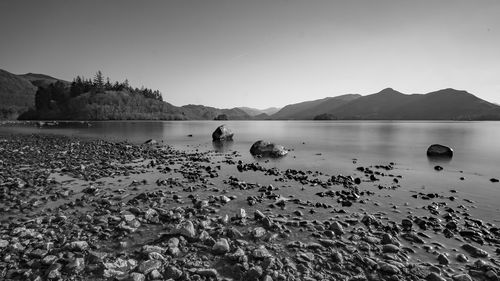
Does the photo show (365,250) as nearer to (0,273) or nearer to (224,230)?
(224,230)

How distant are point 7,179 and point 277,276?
18933 mm

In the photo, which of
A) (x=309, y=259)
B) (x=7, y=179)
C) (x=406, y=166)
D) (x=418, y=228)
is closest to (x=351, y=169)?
(x=406, y=166)

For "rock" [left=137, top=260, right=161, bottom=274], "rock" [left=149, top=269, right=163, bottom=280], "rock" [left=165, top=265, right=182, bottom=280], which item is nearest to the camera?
"rock" [left=149, top=269, right=163, bottom=280]

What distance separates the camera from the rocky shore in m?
6.72

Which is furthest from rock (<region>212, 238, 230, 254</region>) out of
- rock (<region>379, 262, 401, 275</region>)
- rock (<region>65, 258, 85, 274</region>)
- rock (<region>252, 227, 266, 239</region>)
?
rock (<region>379, 262, 401, 275</region>)

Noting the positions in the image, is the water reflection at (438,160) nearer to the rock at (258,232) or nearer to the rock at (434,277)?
the rock at (434,277)

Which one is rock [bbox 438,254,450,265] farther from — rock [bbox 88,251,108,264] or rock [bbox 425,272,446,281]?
rock [bbox 88,251,108,264]

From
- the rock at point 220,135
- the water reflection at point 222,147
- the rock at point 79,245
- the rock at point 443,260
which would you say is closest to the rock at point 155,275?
the rock at point 79,245

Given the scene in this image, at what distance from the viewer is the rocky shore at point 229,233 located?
6.72m

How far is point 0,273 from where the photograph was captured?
6.18 m

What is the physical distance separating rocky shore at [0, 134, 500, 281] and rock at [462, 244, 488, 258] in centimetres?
3

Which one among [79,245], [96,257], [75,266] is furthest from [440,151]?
[75,266]

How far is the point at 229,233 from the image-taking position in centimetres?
890

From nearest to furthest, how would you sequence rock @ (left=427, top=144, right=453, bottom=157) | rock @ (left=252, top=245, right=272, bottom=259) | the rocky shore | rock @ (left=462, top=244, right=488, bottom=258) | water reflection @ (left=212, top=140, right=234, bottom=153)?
1. the rocky shore
2. rock @ (left=252, top=245, right=272, bottom=259)
3. rock @ (left=462, top=244, right=488, bottom=258)
4. rock @ (left=427, top=144, right=453, bottom=157)
5. water reflection @ (left=212, top=140, right=234, bottom=153)
